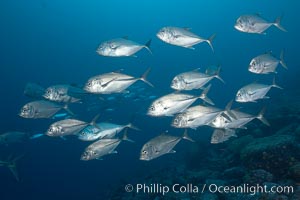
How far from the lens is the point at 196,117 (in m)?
5.57

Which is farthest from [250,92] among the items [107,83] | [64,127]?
[64,127]

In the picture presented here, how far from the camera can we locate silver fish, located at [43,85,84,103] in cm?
720

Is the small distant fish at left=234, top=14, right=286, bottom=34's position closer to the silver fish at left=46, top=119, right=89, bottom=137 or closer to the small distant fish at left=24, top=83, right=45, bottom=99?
the silver fish at left=46, top=119, right=89, bottom=137

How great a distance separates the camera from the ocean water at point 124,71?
63.8 feet

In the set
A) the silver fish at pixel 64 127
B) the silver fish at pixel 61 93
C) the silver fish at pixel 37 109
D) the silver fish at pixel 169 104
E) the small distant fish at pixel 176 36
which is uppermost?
the small distant fish at pixel 176 36

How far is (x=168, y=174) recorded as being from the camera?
32.4ft

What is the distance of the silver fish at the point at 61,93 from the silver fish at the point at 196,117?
287cm

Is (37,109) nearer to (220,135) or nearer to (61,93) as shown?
(61,93)

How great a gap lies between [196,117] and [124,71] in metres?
42.2

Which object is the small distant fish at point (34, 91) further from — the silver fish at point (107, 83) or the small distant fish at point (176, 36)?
the small distant fish at point (176, 36)

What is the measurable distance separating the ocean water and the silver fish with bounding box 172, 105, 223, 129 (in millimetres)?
1740

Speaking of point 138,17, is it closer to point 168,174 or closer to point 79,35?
point 79,35

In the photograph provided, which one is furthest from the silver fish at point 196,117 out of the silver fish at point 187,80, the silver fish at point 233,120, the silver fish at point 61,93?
the silver fish at point 61,93

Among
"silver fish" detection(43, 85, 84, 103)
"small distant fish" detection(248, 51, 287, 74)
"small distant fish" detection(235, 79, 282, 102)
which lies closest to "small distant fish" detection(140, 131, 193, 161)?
"small distant fish" detection(235, 79, 282, 102)
